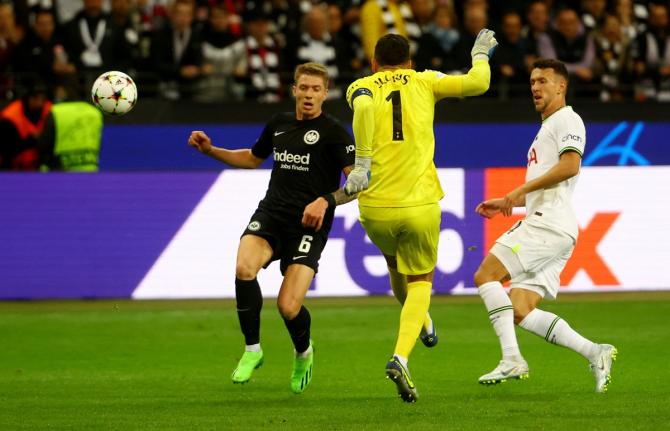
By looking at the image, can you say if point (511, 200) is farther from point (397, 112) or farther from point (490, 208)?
point (397, 112)

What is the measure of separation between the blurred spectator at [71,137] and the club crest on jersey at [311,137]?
6.55 m

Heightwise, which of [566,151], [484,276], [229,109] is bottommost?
[229,109]

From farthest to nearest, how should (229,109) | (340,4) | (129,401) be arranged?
(340,4) → (229,109) → (129,401)

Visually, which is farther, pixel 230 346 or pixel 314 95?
pixel 230 346

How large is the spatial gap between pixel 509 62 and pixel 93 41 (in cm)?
533

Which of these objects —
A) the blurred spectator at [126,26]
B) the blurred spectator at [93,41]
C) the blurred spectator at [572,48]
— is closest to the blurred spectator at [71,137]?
the blurred spectator at [93,41]

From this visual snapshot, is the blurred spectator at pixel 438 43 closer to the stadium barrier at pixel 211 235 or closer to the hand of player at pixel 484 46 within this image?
the stadium barrier at pixel 211 235

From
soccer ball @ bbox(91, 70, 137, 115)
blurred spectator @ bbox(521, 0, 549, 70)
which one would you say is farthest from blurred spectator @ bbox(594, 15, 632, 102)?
soccer ball @ bbox(91, 70, 137, 115)

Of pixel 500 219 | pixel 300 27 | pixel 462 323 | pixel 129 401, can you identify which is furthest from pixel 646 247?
pixel 129 401

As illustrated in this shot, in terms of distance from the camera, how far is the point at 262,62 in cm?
1683

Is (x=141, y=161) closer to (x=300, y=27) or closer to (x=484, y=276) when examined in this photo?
(x=300, y=27)

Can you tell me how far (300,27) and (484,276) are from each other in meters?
8.92

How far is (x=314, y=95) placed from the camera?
8633 mm

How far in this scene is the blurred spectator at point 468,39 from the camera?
54.9 ft
